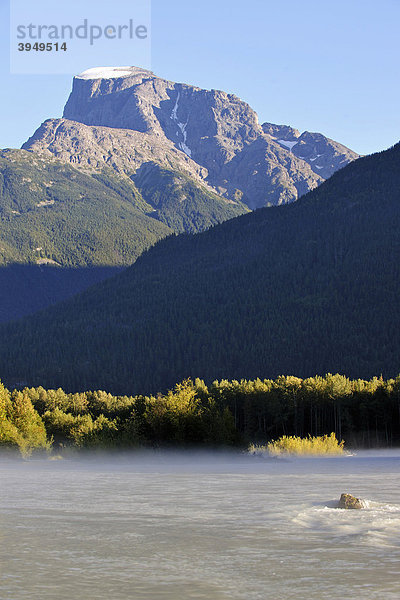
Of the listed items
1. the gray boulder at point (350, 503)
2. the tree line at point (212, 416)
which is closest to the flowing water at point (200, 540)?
the gray boulder at point (350, 503)

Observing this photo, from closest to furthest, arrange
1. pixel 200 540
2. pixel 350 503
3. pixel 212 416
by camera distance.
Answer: pixel 200 540
pixel 350 503
pixel 212 416

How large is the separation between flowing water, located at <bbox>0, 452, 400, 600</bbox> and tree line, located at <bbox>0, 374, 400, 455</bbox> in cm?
3163

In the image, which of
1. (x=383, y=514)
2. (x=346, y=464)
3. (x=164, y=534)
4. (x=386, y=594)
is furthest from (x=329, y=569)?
(x=346, y=464)

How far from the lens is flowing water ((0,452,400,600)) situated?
64.3 feet

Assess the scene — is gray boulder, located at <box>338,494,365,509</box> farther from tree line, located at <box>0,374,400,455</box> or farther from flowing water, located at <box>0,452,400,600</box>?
tree line, located at <box>0,374,400,455</box>

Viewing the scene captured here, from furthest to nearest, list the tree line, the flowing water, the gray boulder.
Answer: the tree line → the gray boulder → the flowing water

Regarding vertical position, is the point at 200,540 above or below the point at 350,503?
below

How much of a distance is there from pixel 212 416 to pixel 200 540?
57.9 meters

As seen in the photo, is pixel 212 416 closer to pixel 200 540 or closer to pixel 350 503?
pixel 350 503

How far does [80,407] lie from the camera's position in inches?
5561

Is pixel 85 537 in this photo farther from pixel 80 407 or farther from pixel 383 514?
pixel 80 407

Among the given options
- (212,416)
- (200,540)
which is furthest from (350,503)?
(212,416)

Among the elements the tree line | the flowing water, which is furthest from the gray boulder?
the tree line

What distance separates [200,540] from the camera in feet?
87.2
